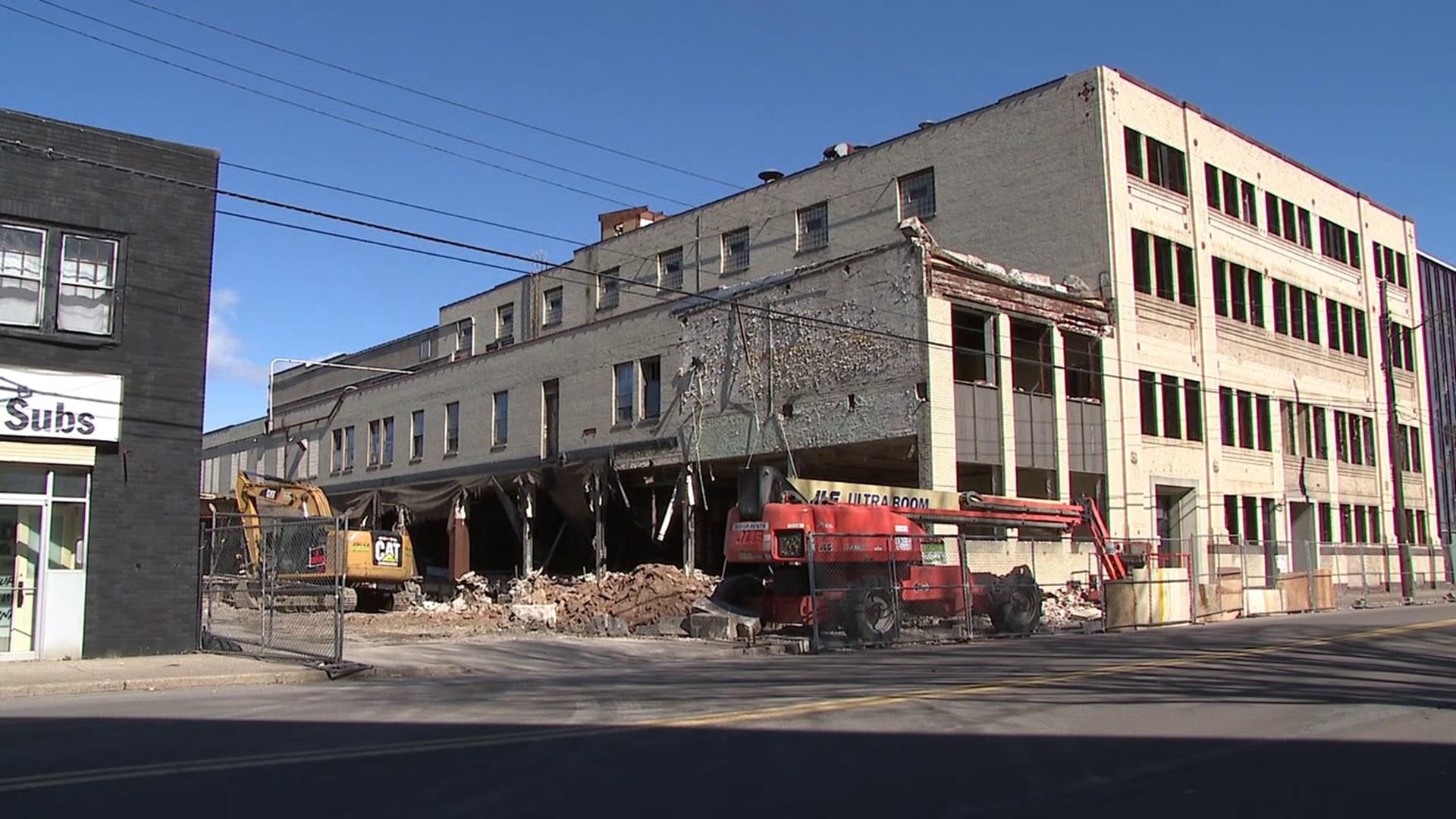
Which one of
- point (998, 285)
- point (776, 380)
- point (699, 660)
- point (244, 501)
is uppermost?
point (998, 285)

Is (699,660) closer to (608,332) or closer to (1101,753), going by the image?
(1101,753)

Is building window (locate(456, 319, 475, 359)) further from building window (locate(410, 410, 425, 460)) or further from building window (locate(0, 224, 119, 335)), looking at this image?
building window (locate(0, 224, 119, 335))

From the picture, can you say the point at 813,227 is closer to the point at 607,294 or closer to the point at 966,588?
the point at 607,294

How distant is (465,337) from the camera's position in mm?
52219

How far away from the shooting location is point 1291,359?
39812mm

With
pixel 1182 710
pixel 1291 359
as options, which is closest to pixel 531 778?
pixel 1182 710

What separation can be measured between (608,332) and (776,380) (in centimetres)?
782

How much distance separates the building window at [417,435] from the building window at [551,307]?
613 centimetres

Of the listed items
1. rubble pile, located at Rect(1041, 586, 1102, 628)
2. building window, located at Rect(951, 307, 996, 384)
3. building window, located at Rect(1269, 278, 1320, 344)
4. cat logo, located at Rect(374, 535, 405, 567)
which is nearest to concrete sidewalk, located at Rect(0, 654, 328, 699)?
cat logo, located at Rect(374, 535, 405, 567)

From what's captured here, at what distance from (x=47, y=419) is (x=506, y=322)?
33.0 m

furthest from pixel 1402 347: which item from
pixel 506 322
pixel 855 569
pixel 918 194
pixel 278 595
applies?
pixel 278 595

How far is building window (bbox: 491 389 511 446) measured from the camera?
40.8 metres

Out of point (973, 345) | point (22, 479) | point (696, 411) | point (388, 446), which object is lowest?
point (22, 479)

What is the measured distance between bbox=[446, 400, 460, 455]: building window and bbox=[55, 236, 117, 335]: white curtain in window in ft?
82.5
